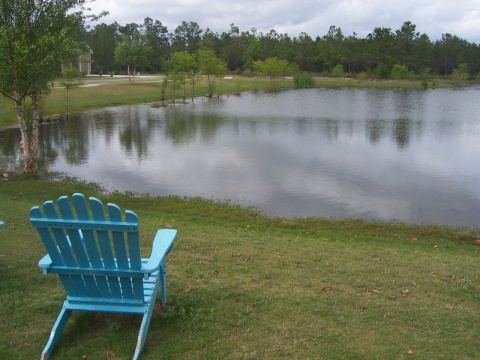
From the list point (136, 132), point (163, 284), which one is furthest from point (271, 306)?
point (136, 132)

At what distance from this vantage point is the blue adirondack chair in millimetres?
3795

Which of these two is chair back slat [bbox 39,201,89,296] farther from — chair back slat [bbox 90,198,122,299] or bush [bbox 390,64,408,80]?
bush [bbox 390,64,408,80]

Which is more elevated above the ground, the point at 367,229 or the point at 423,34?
the point at 423,34

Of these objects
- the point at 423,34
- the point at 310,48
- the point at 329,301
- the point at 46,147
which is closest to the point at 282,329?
the point at 329,301

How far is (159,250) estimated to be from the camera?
4.41 metres

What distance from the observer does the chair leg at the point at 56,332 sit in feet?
13.0

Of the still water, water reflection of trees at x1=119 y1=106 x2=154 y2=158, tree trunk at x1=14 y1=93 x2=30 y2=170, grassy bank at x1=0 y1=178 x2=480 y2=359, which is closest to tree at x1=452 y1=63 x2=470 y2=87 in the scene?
the still water

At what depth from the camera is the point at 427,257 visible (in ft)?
24.8

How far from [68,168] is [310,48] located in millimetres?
86033

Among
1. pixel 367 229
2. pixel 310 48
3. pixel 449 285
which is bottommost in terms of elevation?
pixel 367 229

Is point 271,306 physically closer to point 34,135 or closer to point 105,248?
point 105,248

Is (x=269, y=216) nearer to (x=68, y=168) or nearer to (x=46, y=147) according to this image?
(x=68, y=168)

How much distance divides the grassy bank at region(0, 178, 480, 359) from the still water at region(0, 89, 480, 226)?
211 inches

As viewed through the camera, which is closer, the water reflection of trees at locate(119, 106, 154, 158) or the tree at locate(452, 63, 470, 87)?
the water reflection of trees at locate(119, 106, 154, 158)
